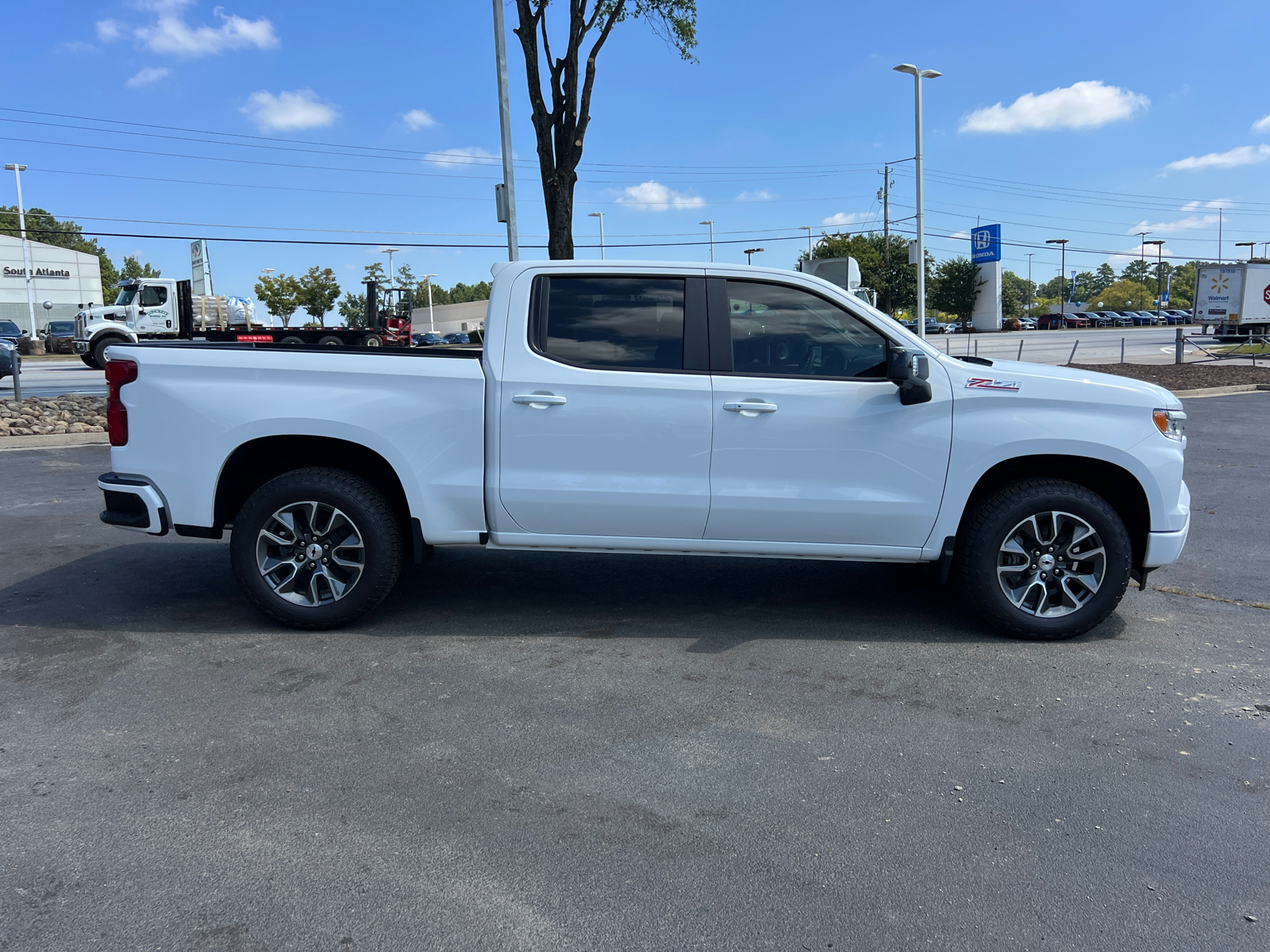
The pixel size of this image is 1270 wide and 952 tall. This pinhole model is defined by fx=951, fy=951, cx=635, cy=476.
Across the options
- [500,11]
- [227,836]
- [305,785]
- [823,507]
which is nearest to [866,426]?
[823,507]

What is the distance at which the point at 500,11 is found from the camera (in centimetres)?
1614

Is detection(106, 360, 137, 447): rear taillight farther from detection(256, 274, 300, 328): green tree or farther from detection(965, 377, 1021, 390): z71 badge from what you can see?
detection(256, 274, 300, 328): green tree

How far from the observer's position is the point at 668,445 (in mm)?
4723

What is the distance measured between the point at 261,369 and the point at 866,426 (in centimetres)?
305

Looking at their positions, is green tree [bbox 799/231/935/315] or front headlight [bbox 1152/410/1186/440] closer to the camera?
front headlight [bbox 1152/410/1186/440]

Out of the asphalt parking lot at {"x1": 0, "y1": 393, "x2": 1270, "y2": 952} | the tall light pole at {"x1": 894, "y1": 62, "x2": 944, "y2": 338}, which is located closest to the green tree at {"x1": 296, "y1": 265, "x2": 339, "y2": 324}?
the tall light pole at {"x1": 894, "y1": 62, "x2": 944, "y2": 338}

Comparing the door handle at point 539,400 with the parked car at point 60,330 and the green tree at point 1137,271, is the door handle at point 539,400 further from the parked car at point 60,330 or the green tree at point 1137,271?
the green tree at point 1137,271

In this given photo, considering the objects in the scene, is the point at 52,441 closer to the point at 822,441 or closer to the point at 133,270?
the point at 822,441

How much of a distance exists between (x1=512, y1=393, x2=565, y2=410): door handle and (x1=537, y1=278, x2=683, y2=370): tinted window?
23 cm

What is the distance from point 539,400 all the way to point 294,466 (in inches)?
58.3

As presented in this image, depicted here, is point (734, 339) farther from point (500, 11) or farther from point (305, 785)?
point (500, 11)

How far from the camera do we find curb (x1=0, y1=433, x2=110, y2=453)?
12.1m

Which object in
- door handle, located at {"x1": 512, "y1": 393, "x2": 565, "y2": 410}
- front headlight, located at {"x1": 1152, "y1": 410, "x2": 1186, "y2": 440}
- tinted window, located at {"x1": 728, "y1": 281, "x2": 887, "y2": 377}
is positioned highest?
tinted window, located at {"x1": 728, "y1": 281, "x2": 887, "y2": 377}

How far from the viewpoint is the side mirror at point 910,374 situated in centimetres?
452
